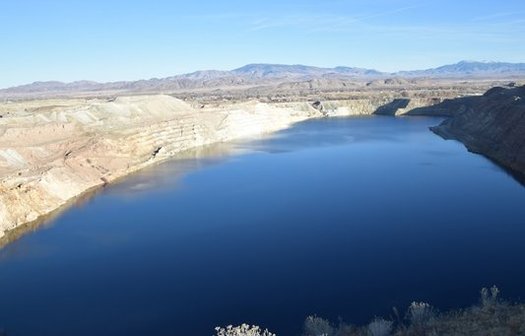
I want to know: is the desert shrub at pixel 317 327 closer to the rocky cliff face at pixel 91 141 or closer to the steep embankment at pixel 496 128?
the rocky cliff face at pixel 91 141

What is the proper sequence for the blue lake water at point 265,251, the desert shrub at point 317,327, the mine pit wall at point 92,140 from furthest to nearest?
the mine pit wall at point 92,140 < the blue lake water at point 265,251 < the desert shrub at point 317,327

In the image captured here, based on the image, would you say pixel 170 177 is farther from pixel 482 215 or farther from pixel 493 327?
pixel 493 327

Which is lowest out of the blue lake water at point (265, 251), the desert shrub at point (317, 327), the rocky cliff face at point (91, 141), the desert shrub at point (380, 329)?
the blue lake water at point (265, 251)

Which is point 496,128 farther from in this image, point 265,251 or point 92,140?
point 92,140

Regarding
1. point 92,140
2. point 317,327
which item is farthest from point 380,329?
point 92,140

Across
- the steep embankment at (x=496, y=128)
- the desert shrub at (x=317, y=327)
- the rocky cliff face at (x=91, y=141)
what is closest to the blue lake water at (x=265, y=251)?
the desert shrub at (x=317, y=327)

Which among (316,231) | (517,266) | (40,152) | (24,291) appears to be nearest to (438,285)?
(517,266)
